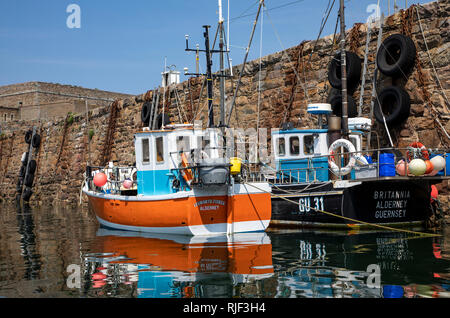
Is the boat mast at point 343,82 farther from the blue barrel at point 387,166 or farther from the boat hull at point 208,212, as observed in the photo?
the boat hull at point 208,212

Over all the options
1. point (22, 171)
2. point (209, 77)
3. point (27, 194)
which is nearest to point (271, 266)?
point (209, 77)

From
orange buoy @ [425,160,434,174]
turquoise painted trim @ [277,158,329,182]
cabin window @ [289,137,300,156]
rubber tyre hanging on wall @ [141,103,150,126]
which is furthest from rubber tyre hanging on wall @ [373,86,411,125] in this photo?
rubber tyre hanging on wall @ [141,103,150,126]

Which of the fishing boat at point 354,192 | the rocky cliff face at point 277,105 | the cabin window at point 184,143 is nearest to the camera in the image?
the fishing boat at point 354,192

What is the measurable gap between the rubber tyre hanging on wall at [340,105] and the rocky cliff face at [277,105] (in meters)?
0.33

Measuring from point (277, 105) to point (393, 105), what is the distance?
5758 mm

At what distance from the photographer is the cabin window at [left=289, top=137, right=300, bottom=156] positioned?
15.0 m

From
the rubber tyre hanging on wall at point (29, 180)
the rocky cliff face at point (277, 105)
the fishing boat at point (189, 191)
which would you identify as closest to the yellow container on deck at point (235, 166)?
the fishing boat at point (189, 191)

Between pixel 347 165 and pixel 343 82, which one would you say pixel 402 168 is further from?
pixel 343 82

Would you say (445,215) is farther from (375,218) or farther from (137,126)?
(137,126)

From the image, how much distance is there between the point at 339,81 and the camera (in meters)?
16.9

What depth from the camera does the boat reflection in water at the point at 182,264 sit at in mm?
6859

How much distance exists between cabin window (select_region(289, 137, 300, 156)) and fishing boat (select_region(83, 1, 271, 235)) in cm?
277

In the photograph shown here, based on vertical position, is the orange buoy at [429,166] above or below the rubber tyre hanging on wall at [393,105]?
below

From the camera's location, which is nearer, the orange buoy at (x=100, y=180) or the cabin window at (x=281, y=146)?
the orange buoy at (x=100, y=180)
